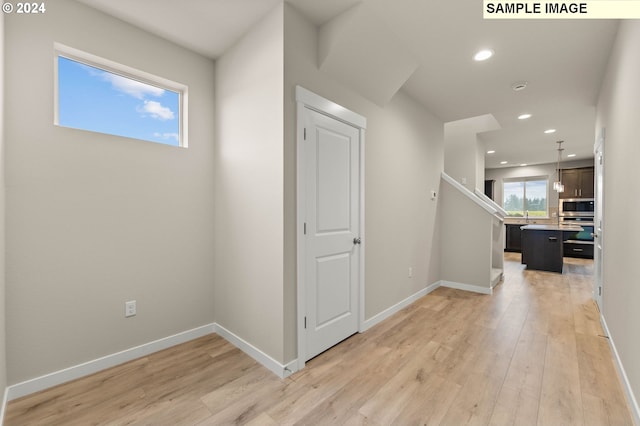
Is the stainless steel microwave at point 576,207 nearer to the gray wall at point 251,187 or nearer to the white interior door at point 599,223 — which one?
the white interior door at point 599,223

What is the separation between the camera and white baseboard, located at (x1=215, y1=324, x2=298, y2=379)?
6.82ft

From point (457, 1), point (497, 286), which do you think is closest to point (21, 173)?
point (457, 1)

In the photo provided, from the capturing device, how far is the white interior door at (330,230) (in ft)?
7.51

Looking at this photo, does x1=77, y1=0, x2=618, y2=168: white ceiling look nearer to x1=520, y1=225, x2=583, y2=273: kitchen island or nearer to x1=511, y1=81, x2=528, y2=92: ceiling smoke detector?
x1=511, y1=81, x2=528, y2=92: ceiling smoke detector

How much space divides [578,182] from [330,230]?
875 cm

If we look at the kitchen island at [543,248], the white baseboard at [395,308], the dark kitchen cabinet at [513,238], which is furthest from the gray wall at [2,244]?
the dark kitchen cabinet at [513,238]

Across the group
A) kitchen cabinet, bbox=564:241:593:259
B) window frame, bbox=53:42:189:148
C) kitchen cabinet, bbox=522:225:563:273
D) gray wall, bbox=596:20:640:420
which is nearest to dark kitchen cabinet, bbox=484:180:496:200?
kitchen cabinet, bbox=564:241:593:259

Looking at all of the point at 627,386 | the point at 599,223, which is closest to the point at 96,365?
the point at 627,386

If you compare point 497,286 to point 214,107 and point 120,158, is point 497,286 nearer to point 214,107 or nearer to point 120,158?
point 214,107

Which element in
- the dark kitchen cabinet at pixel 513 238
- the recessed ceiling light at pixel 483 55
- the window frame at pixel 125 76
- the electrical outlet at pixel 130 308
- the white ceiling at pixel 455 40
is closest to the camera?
the window frame at pixel 125 76

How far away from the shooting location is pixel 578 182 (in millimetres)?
7609

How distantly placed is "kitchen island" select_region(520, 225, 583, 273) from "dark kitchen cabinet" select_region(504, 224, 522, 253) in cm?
247

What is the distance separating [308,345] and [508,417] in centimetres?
138

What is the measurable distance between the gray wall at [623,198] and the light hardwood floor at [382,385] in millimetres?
338
